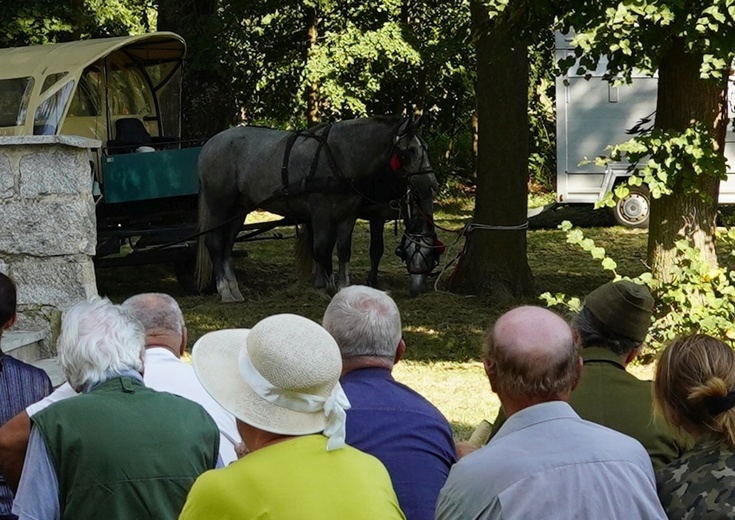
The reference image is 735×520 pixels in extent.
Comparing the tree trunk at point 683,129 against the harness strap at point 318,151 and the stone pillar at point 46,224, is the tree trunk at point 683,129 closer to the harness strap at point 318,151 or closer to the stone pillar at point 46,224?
the stone pillar at point 46,224

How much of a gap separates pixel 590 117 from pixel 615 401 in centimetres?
1532

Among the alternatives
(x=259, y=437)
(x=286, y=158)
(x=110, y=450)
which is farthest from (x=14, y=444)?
(x=286, y=158)

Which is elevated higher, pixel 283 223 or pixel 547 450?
A: pixel 547 450

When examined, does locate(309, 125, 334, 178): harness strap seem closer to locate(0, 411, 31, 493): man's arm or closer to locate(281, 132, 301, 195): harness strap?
locate(281, 132, 301, 195): harness strap

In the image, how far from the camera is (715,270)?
287 inches

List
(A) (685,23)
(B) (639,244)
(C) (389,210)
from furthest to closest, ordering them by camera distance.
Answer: (B) (639,244)
(C) (389,210)
(A) (685,23)

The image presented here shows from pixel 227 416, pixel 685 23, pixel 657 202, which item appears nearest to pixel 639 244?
pixel 657 202

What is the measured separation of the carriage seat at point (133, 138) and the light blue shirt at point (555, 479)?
9.95m

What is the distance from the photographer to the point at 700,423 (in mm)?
2768

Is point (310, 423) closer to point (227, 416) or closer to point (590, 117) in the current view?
point (227, 416)

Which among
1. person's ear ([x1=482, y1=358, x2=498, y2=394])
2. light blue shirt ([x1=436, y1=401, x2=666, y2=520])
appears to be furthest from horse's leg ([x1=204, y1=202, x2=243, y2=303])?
light blue shirt ([x1=436, y1=401, x2=666, y2=520])

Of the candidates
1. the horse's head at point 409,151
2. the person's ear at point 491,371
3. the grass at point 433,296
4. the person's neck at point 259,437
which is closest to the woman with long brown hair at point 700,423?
the person's ear at point 491,371

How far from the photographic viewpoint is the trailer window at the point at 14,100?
12.2 m

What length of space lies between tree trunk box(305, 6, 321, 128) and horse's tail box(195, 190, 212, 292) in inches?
231
